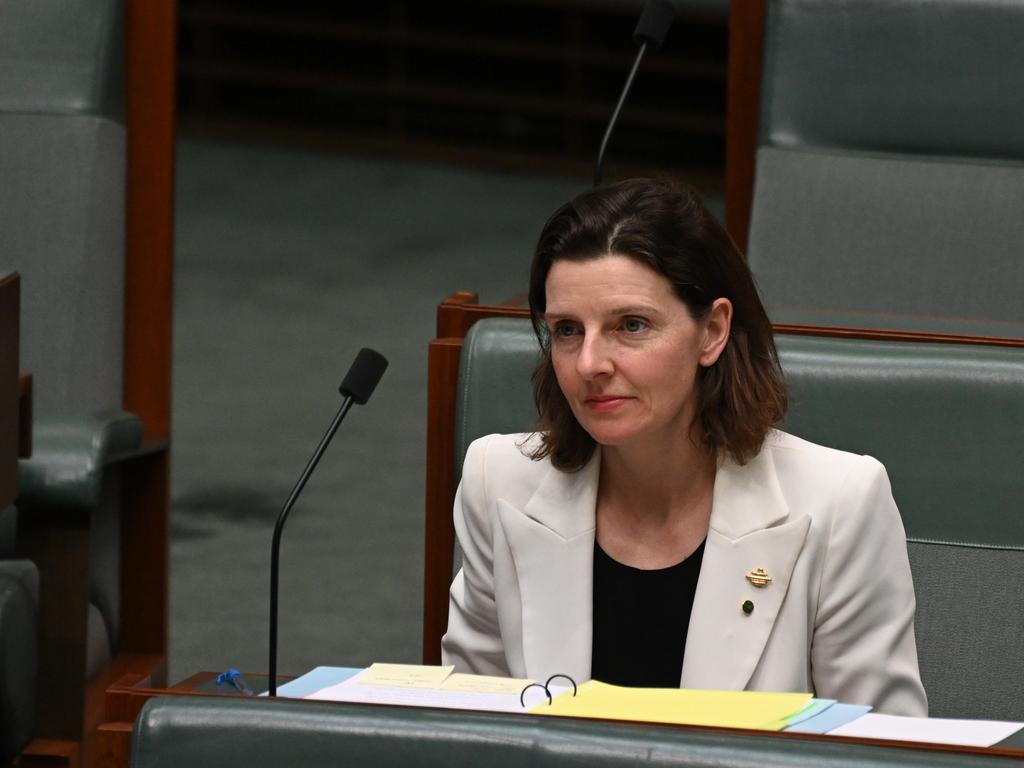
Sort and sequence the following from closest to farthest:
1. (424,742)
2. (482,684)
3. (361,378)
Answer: (424,742)
(482,684)
(361,378)

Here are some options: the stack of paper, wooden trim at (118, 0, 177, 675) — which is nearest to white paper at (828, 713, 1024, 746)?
the stack of paper

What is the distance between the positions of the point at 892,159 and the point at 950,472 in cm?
62

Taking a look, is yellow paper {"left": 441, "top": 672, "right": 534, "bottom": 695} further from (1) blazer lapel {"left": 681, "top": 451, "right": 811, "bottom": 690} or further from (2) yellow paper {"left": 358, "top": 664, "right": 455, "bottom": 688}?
(1) blazer lapel {"left": 681, "top": 451, "right": 811, "bottom": 690}

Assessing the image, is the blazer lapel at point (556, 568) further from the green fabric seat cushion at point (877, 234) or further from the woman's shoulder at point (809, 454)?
the green fabric seat cushion at point (877, 234)

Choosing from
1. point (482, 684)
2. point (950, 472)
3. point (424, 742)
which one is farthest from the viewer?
point (950, 472)

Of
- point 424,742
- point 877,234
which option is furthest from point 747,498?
point 877,234

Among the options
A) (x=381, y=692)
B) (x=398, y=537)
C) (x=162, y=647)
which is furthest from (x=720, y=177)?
(x=381, y=692)

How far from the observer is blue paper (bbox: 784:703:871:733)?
0.77 metres

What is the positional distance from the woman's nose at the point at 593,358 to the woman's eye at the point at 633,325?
0.05ft

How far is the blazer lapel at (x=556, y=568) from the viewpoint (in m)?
1.03

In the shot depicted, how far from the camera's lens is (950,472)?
1.06m

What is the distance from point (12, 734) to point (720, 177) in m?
2.54

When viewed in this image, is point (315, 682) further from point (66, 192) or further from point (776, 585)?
point (66, 192)

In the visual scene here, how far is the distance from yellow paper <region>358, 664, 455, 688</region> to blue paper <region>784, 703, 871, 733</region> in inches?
6.5
